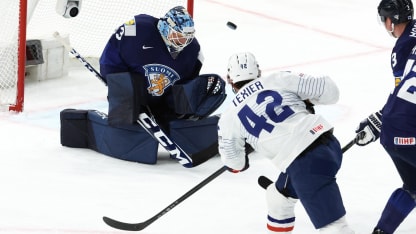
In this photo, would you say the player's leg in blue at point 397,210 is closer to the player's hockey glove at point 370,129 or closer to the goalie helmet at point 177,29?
the player's hockey glove at point 370,129

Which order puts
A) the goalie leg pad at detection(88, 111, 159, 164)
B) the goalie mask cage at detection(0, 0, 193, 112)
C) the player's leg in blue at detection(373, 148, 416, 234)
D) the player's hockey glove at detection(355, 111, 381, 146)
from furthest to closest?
the goalie mask cage at detection(0, 0, 193, 112) < the goalie leg pad at detection(88, 111, 159, 164) < the player's hockey glove at detection(355, 111, 381, 146) < the player's leg in blue at detection(373, 148, 416, 234)

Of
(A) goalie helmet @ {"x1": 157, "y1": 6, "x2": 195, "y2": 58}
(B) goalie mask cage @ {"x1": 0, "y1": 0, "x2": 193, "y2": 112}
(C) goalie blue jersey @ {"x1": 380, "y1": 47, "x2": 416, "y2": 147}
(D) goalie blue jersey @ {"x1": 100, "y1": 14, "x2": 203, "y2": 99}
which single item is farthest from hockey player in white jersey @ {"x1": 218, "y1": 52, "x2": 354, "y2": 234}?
(B) goalie mask cage @ {"x1": 0, "y1": 0, "x2": 193, "y2": 112}

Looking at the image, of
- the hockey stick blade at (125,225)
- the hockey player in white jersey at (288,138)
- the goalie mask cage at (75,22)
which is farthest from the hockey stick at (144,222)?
the goalie mask cage at (75,22)

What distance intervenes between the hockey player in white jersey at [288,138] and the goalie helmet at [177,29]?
108cm

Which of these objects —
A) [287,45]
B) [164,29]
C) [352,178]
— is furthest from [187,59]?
[287,45]

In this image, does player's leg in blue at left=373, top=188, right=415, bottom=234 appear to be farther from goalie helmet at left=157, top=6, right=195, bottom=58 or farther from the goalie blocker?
goalie helmet at left=157, top=6, right=195, bottom=58

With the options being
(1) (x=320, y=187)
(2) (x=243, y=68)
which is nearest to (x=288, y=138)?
(1) (x=320, y=187)

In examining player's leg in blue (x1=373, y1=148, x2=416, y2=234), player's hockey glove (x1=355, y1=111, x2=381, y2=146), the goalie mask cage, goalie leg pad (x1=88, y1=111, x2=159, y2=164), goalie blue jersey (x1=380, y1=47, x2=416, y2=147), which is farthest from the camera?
the goalie mask cage

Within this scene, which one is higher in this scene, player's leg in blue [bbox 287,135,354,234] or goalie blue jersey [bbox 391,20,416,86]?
goalie blue jersey [bbox 391,20,416,86]

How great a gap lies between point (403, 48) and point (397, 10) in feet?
0.46

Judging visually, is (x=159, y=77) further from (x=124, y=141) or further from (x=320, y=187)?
(x=320, y=187)

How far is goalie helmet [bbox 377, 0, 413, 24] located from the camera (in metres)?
4.05

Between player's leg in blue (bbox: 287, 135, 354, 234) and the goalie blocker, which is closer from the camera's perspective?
player's leg in blue (bbox: 287, 135, 354, 234)

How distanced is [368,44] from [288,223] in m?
3.75
